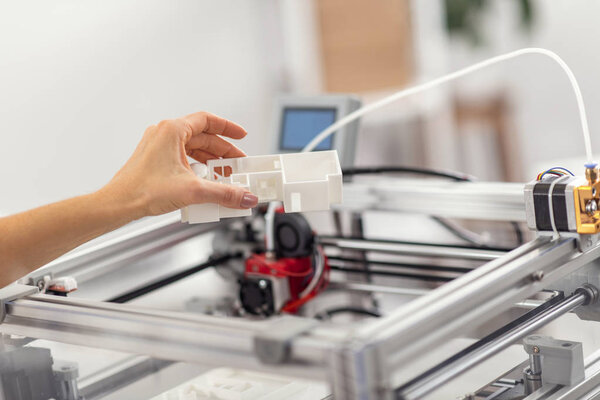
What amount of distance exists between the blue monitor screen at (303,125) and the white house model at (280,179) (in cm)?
55

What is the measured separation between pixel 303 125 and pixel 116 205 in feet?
2.61

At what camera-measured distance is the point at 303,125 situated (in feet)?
5.56

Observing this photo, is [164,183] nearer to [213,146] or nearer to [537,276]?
[213,146]

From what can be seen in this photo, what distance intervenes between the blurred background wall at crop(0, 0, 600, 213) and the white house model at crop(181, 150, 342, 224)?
203 centimetres

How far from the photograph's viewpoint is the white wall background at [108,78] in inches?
110

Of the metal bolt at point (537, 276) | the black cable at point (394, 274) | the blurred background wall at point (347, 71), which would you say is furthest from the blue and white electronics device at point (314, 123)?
the blurred background wall at point (347, 71)

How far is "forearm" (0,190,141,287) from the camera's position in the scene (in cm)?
95

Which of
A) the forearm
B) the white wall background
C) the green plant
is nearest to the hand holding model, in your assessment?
the forearm

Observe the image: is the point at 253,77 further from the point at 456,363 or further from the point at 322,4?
the point at 456,363

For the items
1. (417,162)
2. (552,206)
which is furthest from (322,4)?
(552,206)

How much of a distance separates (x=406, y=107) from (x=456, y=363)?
127 inches

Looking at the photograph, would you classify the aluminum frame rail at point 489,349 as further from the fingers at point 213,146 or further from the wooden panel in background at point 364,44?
the wooden panel in background at point 364,44

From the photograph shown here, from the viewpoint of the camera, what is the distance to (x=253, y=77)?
402cm

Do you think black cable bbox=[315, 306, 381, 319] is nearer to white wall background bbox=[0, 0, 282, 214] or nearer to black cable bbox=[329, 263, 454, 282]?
black cable bbox=[329, 263, 454, 282]
